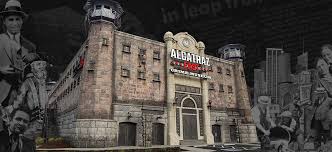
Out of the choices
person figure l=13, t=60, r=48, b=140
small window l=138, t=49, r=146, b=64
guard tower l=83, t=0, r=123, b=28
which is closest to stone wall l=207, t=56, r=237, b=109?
small window l=138, t=49, r=146, b=64

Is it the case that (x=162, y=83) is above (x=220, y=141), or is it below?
above

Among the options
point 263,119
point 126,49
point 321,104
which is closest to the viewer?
point 321,104

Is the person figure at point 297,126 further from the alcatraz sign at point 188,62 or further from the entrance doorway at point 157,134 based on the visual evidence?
the alcatraz sign at point 188,62

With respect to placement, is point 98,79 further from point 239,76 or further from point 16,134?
point 239,76

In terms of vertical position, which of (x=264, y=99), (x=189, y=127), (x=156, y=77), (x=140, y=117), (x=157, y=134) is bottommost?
(x=157, y=134)

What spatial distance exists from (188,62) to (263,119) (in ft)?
61.6

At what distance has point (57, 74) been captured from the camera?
5091cm

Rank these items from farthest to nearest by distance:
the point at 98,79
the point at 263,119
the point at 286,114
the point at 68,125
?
the point at 68,125
the point at 98,79
the point at 263,119
the point at 286,114

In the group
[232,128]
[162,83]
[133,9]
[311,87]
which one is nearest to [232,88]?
[232,128]

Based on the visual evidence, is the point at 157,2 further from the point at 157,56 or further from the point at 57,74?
the point at 57,74

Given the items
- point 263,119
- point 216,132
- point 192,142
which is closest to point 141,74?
point 192,142

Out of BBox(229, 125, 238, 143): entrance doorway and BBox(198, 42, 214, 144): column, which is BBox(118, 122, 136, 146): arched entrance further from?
BBox(229, 125, 238, 143): entrance doorway

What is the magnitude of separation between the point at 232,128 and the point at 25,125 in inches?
1221

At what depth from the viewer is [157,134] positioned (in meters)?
29.9
